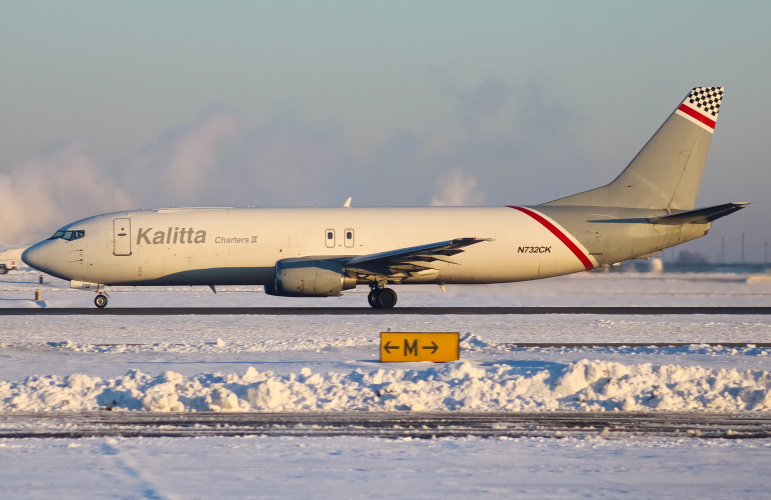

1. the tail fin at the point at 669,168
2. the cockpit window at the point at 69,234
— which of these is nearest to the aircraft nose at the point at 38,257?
the cockpit window at the point at 69,234

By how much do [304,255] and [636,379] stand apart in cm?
1917

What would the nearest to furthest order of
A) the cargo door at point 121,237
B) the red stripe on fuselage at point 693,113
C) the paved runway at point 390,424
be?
1. the paved runway at point 390,424
2. the cargo door at point 121,237
3. the red stripe on fuselage at point 693,113

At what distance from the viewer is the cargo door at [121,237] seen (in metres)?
31.1

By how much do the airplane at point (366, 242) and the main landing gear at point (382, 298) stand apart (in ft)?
0.13

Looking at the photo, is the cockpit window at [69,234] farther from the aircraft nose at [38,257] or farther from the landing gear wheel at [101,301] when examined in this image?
the landing gear wheel at [101,301]

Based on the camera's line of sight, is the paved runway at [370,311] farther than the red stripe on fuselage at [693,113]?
No

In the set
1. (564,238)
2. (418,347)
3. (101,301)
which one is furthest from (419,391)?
(101,301)

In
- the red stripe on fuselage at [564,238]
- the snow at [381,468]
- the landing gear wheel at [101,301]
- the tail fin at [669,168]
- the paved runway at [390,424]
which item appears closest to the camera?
the snow at [381,468]

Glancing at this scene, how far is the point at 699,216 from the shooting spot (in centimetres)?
3075

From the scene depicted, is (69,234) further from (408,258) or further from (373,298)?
(408,258)

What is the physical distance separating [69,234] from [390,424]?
78.7ft

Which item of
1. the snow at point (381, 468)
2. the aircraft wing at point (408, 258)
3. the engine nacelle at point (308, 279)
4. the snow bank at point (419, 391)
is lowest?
the snow at point (381, 468)

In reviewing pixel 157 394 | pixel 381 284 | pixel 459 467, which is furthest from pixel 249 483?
pixel 381 284

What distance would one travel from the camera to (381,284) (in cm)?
3094
